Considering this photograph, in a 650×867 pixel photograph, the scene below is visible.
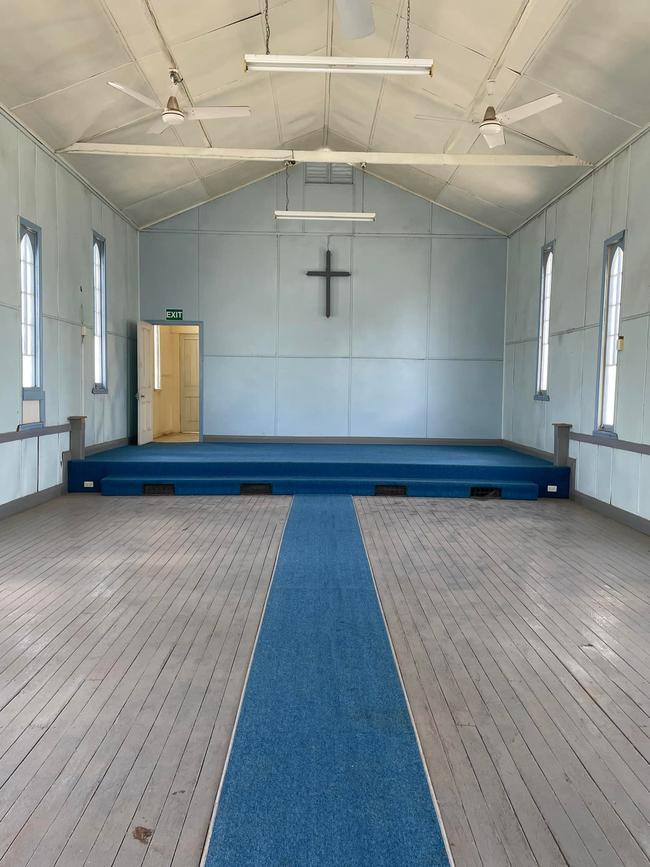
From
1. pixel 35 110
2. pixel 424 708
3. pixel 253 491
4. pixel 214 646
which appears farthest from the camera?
pixel 253 491

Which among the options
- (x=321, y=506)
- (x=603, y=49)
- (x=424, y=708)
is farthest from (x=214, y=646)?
(x=603, y=49)

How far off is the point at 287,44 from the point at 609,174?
3985 millimetres

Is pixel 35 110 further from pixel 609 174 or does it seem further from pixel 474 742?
pixel 474 742

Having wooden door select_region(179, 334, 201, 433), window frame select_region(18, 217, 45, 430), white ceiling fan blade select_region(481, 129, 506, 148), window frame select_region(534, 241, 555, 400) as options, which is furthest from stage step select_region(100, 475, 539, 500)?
wooden door select_region(179, 334, 201, 433)

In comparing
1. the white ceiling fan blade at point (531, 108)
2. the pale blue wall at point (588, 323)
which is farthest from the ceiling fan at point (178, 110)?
the pale blue wall at point (588, 323)

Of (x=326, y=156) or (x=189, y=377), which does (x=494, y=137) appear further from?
(x=189, y=377)

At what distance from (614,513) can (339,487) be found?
3.20 meters

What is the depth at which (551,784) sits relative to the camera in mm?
2379

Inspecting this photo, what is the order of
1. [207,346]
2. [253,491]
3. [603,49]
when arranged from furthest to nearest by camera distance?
1. [207,346]
2. [253,491]
3. [603,49]

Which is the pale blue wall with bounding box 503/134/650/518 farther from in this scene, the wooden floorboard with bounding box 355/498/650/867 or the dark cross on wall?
the dark cross on wall

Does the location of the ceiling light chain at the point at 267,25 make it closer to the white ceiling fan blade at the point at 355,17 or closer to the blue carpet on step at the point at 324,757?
the white ceiling fan blade at the point at 355,17

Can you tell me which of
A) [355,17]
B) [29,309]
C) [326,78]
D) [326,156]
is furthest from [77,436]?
[355,17]

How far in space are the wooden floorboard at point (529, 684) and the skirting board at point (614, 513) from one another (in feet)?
0.91

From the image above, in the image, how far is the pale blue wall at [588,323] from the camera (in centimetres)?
664
